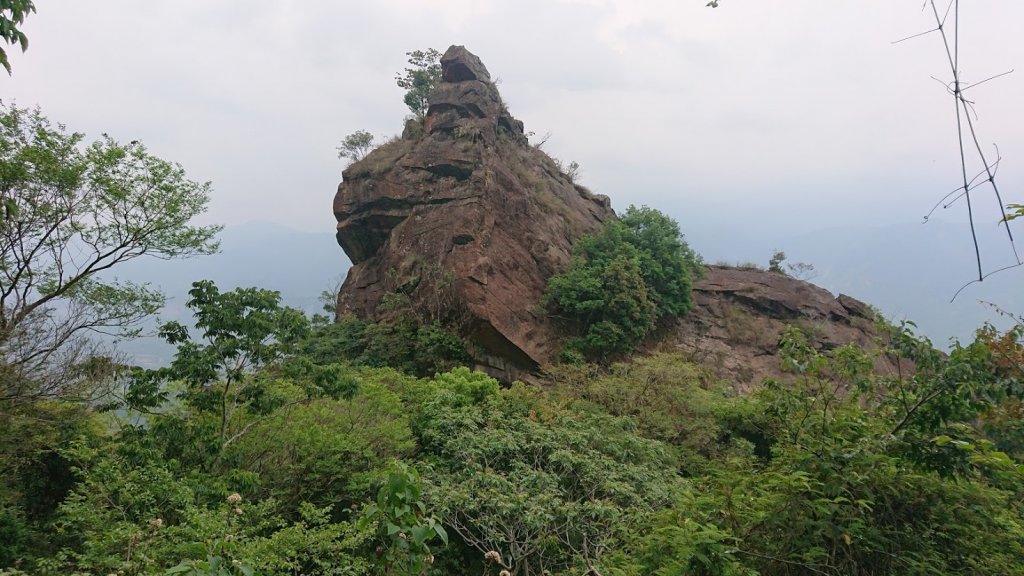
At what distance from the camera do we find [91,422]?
7.73m

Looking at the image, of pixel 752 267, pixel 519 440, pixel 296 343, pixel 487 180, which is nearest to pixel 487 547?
pixel 519 440

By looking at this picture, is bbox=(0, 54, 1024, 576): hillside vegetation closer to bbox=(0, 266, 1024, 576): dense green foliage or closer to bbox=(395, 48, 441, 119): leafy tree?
bbox=(0, 266, 1024, 576): dense green foliage

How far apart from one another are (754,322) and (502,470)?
16319 millimetres

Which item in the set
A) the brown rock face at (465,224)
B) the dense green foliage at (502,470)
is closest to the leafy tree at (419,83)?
the brown rock face at (465,224)

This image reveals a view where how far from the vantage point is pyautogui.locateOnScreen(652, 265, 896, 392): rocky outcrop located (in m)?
18.6

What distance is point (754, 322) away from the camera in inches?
811

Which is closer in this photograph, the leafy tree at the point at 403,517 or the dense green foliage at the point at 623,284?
the leafy tree at the point at 403,517

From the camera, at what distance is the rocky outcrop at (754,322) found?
61.2 feet

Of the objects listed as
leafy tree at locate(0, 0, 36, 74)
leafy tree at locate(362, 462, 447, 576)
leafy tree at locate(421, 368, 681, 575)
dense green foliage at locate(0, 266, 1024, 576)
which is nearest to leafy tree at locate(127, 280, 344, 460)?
dense green foliage at locate(0, 266, 1024, 576)

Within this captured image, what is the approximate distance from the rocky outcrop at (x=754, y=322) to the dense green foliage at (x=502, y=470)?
242 inches

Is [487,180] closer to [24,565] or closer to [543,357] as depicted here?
[543,357]

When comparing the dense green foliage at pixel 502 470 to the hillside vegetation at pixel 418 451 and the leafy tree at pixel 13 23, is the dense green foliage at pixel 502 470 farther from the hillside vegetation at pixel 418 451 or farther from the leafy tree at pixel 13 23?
the leafy tree at pixel 13 23

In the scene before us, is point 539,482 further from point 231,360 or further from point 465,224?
point 465,224

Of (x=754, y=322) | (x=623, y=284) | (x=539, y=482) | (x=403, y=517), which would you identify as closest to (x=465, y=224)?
(x=623, y=284)
